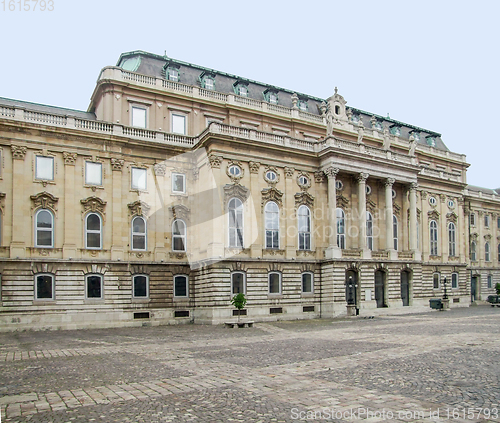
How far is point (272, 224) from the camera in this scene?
41.1m

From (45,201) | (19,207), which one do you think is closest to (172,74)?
(45,201)

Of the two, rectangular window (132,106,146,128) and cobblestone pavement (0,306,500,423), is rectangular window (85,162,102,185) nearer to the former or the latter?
rectangular window (132,106,146,128)

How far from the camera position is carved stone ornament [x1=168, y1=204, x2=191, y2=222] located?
131ft

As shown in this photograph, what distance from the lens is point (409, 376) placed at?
41.3ft

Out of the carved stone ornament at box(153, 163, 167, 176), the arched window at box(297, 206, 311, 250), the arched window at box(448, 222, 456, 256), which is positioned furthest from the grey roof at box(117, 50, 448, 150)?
the arched window at box(448, 222, 456, 256)

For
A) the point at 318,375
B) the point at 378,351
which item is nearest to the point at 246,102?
the point at 378,351

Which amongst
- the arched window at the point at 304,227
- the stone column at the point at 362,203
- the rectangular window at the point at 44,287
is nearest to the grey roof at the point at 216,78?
the stone column at the point at 362,203

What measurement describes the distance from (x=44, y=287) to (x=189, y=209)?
40.5 feet

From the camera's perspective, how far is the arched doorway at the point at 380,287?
44938 millimetres

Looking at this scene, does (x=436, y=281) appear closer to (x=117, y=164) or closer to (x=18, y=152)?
(x=117, y=164)

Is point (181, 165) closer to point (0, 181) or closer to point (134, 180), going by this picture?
point (134, 180)

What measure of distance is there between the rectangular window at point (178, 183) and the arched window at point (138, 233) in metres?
3.78

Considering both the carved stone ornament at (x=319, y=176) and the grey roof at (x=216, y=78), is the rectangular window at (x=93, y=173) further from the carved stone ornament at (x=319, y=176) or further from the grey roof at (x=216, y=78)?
the carved stone ornament at (x=319, y=176)

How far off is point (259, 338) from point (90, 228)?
18.4 m
